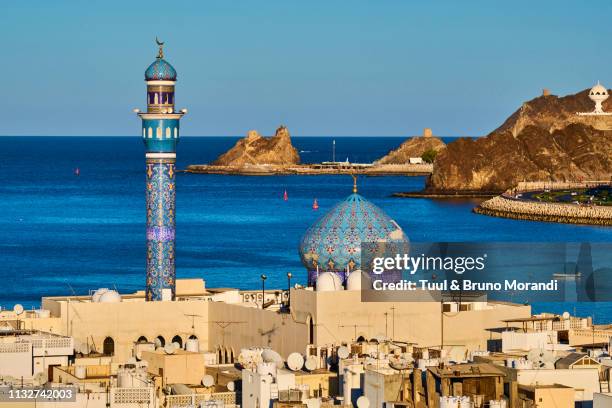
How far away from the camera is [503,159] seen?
14775 centimetres

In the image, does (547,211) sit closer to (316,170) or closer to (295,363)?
(316,170)

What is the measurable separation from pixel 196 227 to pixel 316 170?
290ft

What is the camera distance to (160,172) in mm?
39125

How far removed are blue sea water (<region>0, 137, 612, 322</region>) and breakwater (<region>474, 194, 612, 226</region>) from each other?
3.75ft

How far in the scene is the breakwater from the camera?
108 m

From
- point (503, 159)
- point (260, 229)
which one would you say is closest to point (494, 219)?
point (260, 229)

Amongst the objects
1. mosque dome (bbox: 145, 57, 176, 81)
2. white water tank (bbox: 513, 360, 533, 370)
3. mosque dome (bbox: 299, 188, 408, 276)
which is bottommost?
white water tank (bbox: 513, 360, 533, 370)

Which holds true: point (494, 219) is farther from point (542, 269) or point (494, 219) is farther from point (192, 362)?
point (192, 362)

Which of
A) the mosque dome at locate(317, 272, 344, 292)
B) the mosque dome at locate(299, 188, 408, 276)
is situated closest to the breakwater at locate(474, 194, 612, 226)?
the mosque dome at locate(299, 188, 408, 276)

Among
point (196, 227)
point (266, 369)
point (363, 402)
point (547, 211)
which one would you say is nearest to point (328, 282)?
point (266, 369)

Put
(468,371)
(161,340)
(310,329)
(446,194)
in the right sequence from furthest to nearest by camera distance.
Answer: (446,194) → (161,340) → (310,329) → (468,371)

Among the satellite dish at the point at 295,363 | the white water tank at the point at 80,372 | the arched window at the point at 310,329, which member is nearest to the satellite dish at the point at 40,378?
the white water tank at the point at 80,372

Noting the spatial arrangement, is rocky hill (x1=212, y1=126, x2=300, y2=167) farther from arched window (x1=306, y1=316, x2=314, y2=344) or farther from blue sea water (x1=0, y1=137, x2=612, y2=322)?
arched window (x1=306, y1=316, x2=314, y2=344)

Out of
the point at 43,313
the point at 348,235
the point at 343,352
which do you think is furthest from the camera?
the point at 43,313
